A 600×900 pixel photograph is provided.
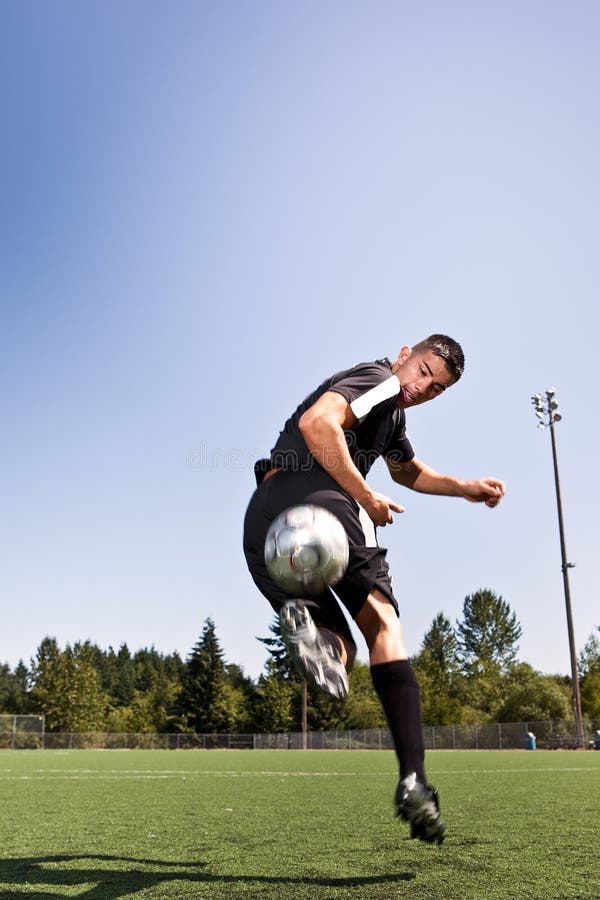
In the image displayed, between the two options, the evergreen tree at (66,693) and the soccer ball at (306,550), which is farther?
the evergreen tree at (66,693)

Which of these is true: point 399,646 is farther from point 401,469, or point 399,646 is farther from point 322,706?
point 322,706

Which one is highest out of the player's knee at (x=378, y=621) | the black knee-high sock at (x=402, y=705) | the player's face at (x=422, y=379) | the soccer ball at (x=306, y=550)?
the player's face at (x=422, y=379)

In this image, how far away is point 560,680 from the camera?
8850cm

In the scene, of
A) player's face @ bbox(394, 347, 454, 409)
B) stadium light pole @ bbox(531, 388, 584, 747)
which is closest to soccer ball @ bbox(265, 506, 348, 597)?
player's face @ bbox(394, 347, 454, 409)

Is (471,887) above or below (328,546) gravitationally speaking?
below

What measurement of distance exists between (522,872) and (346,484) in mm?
2082

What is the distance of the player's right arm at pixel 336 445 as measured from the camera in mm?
3395

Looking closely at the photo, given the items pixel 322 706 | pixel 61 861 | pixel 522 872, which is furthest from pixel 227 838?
pixel 322 706

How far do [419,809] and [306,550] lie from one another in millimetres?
1102

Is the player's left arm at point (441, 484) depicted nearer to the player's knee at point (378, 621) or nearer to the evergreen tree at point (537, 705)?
the player's knee at point (378, 621)

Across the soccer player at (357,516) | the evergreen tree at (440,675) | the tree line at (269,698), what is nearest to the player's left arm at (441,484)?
the soccer player at (357,516)

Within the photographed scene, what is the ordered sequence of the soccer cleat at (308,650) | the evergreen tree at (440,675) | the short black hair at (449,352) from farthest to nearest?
the evergreen tree at (440,675) → the short black hair at (449,352) → the soccer cleat at (308,650)

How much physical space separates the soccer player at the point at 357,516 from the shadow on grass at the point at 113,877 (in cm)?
77

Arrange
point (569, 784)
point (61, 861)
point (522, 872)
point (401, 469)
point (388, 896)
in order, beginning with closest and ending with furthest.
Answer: point (388, 896)
point (522, 872)
point (61, 861)
point (401, 469)
point (569, 784)
